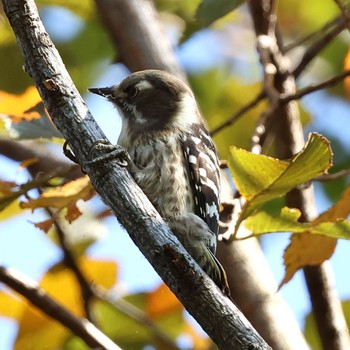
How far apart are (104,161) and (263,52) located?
1.34 metres

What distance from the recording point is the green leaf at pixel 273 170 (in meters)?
2.25

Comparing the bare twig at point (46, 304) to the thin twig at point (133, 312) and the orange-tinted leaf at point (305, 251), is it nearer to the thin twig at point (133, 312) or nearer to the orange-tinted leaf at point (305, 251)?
the thin twig at point (133, 312)

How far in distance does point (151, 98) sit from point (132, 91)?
79 millimetres

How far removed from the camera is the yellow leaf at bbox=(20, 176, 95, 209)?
271 cm

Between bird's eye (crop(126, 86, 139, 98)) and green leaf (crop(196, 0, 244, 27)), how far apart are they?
2.11 ft

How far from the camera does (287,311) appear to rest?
2.87 m

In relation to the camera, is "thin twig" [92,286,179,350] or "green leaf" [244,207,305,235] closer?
"green leaf" [244,207,305,235]

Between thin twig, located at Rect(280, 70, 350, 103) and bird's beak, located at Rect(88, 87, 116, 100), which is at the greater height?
bird's beak, located at Rect(88, 87, 116, 100)

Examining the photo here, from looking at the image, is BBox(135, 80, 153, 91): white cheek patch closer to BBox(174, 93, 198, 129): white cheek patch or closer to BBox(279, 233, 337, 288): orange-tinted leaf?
BBox(174, 93, 198, 129): white cheek patch

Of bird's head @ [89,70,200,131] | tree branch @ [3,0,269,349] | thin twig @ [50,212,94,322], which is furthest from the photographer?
bird's head @ [89,70,200,131]

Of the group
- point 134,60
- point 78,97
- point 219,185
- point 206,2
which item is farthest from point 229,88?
point 78,97

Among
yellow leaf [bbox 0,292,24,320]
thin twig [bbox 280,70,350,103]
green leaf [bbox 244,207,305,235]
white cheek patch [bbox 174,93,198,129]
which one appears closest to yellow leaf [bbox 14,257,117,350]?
yellow leaf [bbox 0,292,24,320]

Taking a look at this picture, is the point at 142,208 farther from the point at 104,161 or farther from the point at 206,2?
the point at 206,2

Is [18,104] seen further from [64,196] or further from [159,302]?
[159,302]
